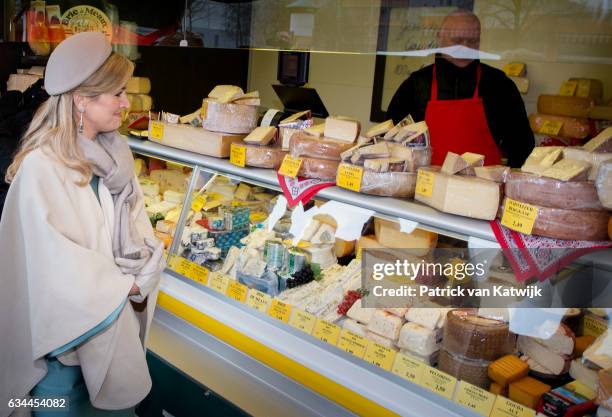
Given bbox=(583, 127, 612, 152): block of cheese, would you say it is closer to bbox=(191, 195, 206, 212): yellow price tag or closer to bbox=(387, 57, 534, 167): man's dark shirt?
bbox=(387, 57, 534, 167): man's dark shirt

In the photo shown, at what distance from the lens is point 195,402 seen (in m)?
2.66

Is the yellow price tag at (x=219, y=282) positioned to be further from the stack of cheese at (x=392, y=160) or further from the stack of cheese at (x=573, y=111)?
the stack of cheese at (x=573, y=111)

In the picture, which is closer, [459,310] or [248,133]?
[459,310]

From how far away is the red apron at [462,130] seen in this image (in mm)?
3674

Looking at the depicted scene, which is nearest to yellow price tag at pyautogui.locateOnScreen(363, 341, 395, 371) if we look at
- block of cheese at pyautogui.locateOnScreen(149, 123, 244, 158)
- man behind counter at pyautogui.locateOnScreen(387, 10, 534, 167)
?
block of cheese at pyautogui.locateOnScreen(149, 123, 244, 158)

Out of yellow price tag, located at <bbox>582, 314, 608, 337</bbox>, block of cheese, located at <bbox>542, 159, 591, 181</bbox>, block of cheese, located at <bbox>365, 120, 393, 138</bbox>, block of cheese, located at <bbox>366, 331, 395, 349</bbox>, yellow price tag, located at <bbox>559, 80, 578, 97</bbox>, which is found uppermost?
yellow price tag, located at <bbox>559, 80, 578, 97</bbox>

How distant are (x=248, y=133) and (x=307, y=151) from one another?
0.59 m

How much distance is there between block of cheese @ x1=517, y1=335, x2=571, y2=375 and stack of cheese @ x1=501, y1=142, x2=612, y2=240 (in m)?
0.44

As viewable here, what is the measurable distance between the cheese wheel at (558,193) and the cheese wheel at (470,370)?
615 millimetres

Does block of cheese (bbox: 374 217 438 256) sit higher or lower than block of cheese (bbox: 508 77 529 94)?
lower

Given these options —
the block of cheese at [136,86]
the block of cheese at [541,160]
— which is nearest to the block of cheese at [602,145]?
the block of cheese at [541,160]

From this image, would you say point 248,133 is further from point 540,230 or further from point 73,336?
point 540,230

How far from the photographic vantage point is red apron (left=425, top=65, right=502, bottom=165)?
3.67 m

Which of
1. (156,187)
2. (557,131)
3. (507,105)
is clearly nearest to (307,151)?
(156,187)
